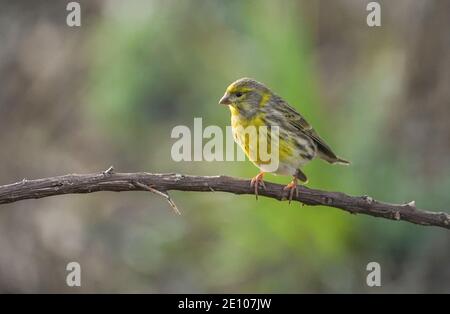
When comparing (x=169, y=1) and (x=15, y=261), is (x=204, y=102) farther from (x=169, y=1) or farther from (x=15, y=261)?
(x=15, y=261)

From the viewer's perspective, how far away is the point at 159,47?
9.53 meters

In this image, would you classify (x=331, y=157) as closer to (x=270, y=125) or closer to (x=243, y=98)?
(x=270, y=125)

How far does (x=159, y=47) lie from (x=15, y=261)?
9.44 feet

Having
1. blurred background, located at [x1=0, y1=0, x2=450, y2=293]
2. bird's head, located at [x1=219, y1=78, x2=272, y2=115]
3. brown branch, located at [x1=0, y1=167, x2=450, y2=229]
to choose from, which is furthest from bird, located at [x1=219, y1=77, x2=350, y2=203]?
blurred background, located at [x1=0, y1=0, x2=450, y2=293]

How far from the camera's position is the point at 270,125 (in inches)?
215

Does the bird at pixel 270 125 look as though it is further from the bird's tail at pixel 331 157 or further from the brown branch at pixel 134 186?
the brown branch at pixel 134 186

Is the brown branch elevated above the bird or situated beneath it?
situated beneath

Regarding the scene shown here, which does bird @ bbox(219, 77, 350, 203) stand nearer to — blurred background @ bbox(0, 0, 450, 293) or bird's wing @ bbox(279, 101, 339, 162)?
bird's wing @ bbox(279, 101, 339, 162)

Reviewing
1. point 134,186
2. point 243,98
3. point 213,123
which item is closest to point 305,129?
point 243,98

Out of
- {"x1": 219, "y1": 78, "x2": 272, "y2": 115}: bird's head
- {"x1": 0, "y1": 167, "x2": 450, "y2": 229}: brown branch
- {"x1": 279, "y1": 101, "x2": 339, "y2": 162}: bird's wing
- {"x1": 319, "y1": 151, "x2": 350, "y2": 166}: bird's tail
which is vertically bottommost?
{"x1": 0, "y1": 167, "x2": 450, "y2": 229}: brown branch

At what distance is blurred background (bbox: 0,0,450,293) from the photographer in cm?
688

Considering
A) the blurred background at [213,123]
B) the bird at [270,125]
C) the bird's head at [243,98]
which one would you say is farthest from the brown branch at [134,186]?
the blurred background at [213,123]

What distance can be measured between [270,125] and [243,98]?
25cm

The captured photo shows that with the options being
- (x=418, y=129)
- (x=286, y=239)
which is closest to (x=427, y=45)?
(x=418, y=129)
